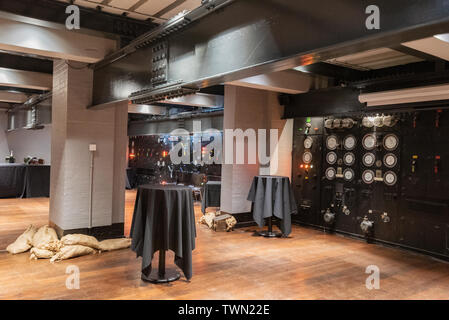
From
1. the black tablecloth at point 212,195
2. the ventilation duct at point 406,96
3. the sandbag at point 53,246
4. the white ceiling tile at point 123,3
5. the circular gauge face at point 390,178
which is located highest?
the white ceiling tile at point 123,3

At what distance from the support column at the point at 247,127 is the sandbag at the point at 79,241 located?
3.02 metres

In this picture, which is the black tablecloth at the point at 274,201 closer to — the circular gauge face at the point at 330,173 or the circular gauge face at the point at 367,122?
the circular gauge face at the point at 330,173

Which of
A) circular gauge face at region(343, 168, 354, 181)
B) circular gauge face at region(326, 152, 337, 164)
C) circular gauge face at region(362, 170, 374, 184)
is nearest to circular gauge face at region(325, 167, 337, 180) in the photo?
circular gauge face at region(326, 152, 337, 164)

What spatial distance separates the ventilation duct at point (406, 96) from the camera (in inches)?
202

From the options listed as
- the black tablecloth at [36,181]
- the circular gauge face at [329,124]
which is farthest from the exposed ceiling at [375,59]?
the black tablecloth at [36,181]

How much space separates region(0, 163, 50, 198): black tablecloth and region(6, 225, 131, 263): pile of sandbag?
238 inches

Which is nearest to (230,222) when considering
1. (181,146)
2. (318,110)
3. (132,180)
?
(318,110)

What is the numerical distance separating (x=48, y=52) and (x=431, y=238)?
639 cm

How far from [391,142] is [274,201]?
2.33 meters

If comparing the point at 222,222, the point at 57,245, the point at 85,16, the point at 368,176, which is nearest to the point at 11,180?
the point at 57,245

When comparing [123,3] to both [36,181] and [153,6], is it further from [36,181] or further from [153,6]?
[36,181]

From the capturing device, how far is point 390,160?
613cm

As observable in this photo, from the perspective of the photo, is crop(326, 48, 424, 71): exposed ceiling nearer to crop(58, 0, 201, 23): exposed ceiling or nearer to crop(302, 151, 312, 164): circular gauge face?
crop(302, 151, 312, 164): circular gauge face

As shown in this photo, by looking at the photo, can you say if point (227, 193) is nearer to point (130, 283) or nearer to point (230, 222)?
point (230, 222)
